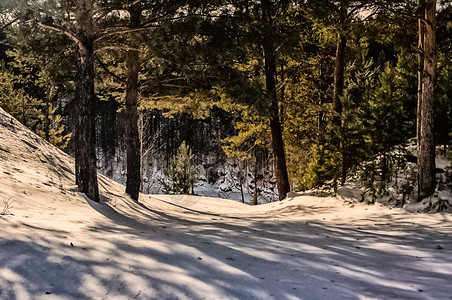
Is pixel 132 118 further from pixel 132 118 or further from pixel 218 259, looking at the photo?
pixel 218 259

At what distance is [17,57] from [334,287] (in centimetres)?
1088

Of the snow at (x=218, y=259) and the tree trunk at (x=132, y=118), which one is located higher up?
the tree trunk at (x=132, y=118)

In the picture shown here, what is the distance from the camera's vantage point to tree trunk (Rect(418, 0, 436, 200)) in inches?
334

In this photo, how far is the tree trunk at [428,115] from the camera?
27.8 ft

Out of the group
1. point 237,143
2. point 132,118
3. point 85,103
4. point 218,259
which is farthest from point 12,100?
point 218,259

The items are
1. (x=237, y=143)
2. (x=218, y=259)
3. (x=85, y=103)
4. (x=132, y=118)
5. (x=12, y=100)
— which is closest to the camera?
(x=218, y=259)

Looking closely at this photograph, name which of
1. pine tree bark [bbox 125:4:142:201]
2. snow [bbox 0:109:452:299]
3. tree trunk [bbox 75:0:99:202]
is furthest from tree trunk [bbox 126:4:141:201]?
snow [bbox 0:109:452:299]

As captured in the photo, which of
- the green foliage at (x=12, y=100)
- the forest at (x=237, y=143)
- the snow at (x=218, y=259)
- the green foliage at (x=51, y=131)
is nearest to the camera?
the snow at (x=218, y=259)

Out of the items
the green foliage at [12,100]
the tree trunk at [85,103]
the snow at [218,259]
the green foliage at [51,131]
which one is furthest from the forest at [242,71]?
the green foliage at [12,100]

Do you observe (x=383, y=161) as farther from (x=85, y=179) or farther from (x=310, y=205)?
(x=85, y=179)

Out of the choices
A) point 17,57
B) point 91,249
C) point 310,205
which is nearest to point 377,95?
point 310,205

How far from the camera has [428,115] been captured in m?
8.50

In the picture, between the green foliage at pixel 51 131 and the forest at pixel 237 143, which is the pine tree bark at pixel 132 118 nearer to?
the forest at pixel 237 143

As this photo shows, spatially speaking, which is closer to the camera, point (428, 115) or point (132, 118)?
point (428, 115)
